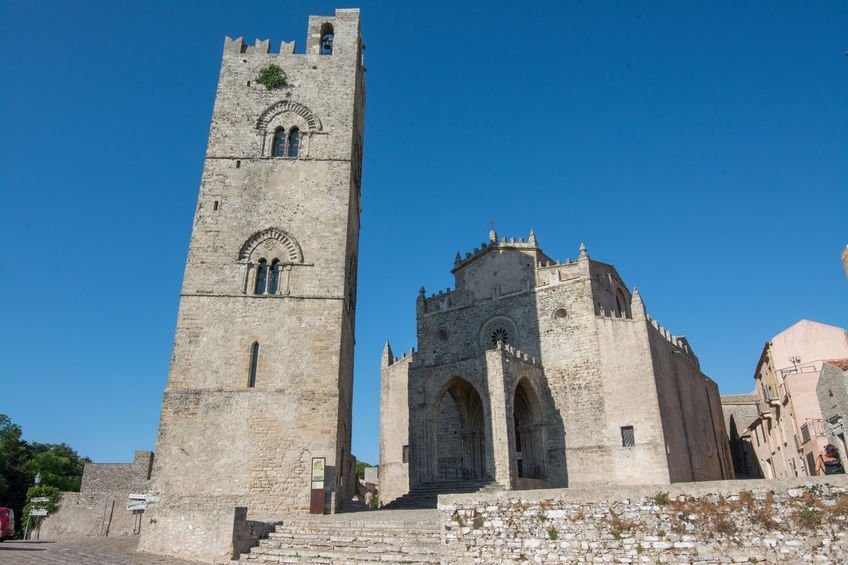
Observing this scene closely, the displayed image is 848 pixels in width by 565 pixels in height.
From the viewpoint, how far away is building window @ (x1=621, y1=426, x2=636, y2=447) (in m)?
22.3

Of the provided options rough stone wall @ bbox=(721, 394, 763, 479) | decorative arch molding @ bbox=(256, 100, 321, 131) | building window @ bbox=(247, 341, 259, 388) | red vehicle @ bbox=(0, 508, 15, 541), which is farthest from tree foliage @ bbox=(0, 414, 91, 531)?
rough stone wall @ bbox=(721, 394, 763, 479)

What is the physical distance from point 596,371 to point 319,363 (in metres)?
12.1

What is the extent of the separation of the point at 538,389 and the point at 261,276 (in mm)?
12544

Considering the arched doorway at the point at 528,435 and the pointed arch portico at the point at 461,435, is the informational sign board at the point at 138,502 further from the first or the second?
the arched doorway at the point at 528,435

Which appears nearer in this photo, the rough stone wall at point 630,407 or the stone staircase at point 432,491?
the stone staircase at point 432,491

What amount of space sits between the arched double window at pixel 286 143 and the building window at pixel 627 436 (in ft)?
53.6

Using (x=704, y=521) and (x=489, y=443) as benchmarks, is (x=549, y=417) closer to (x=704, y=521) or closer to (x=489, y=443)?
(x=489, y=443)

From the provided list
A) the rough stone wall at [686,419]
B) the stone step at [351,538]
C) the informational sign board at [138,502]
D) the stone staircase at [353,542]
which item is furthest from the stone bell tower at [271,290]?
the rough stone wall at [686,419]

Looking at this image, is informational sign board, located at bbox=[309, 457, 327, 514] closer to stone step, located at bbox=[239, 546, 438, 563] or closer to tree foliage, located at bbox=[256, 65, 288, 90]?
stone step, located at bbox=[239, 546, 438, 563]

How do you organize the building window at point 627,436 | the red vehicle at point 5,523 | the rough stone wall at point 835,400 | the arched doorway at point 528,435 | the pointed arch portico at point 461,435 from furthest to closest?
the pointed arch portico at point 461,435 → the arched doorway at point 528,435 → the building window at point 627,436 → the red vehicle at point 5,523 → the rough stone wall at point 835,400

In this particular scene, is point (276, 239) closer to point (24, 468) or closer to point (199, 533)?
point (199, 533)

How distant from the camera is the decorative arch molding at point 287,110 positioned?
69.2ft

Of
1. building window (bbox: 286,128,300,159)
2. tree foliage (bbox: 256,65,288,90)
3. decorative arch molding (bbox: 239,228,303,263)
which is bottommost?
decorative arch molding (bbox: 239,228,303,263)

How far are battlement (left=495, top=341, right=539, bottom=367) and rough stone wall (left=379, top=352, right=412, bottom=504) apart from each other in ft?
18.4
